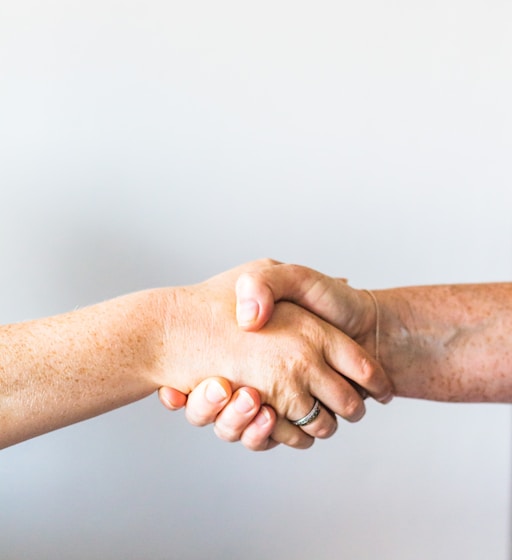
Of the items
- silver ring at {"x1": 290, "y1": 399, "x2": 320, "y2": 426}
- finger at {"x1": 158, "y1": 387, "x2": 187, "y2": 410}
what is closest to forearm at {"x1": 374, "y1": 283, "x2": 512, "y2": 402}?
silver ring at {"x1": 290, "y1": 399, "x2": 320, "y2": 426}

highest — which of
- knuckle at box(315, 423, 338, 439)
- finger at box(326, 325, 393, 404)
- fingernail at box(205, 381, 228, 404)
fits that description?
finger at box(326, 325, 393, 404)

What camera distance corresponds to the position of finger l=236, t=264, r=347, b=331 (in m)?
1.38

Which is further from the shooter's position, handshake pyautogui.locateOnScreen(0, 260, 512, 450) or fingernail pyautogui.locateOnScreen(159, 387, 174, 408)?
fingernail pyautogui.locateOnScreen(159, 387, 174, 408)

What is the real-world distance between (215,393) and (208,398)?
0.05 ft

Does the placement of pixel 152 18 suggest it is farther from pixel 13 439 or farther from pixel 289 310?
pixel 13 439

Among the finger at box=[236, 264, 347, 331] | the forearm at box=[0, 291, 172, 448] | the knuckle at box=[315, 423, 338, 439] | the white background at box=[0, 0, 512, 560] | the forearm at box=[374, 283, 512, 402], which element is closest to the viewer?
the forearm at box=[0, 291, 172, 448]

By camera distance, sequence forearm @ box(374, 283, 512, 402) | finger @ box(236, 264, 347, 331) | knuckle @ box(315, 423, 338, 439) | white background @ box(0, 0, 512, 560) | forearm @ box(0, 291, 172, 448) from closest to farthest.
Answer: forearm @ box(0, 291, 172, 448)
finger @ box(236, 264, 347, 331)
knuckle @ box(315, 423, 338, 439)
forearm @ box(374, 283, 512, 402)
white background @ box(0, 0, 512, 560)

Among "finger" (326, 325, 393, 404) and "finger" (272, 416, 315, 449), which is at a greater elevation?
"finger" (326, 325, 393, 404)

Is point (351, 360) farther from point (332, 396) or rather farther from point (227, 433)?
point (227, 433)

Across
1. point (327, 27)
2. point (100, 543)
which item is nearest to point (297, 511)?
point (100, 543)

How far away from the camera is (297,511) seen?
215 centimetres

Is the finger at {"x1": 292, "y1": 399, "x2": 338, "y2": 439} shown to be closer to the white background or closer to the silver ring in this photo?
the silver ring

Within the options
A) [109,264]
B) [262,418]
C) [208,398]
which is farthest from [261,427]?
[109,264]

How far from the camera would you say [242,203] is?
1.93 meters
